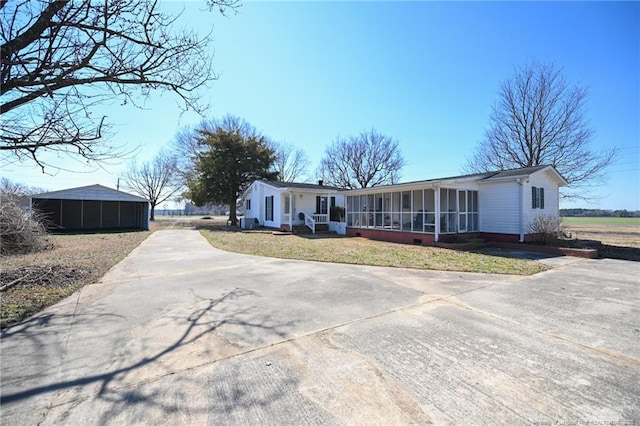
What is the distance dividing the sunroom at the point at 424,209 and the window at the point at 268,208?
332 inches

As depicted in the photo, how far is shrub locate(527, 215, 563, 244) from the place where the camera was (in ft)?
40.1

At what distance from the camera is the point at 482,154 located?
2409cm

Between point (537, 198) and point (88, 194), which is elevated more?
point (88, 194)

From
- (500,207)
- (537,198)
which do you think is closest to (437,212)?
(500,207)

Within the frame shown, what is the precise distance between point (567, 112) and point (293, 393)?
25920 mm

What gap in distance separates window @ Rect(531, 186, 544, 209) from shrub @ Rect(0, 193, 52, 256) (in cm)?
1926

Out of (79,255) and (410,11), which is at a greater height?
(410,11)

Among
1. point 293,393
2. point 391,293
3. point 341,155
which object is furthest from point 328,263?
point 341,155

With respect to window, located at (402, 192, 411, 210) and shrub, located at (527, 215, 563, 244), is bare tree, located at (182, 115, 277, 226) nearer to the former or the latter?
window, located at (402, 192, 411, 210)

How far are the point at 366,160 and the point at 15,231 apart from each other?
31.6 m

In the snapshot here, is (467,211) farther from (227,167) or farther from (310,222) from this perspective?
(227,167)

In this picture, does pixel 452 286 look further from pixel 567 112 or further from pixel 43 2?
pixel 567 112

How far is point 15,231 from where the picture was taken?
8.12 m

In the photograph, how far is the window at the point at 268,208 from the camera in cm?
2172
